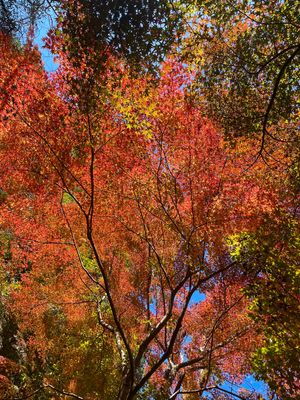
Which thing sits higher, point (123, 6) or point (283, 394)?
point (123, 6)

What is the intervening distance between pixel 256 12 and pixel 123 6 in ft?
7.98

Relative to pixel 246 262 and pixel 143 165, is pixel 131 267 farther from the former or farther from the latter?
pixel 246 262

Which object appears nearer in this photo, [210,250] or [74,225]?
[210,250]

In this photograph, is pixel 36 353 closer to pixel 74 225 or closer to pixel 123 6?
pixel 74 225

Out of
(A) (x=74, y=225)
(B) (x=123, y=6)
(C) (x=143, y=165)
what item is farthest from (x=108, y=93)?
(A) (x=74, y=225)

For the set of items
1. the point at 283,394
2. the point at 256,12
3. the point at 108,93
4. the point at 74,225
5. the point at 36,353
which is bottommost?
the point at 283,394

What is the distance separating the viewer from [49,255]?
1734 centimetres

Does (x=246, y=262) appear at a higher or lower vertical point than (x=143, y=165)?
lower

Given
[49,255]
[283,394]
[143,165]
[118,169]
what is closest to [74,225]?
[49,255]

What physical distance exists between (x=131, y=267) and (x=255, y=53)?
12.5 meters

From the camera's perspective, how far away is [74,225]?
15078 millimetres

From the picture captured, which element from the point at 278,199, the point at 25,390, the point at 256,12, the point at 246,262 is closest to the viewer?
the point at 256,12

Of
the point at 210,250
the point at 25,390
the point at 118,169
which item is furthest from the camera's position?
the point at 118,169

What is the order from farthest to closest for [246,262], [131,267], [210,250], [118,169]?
[131,267] < [118,169] < [210,250] < [246,262]
